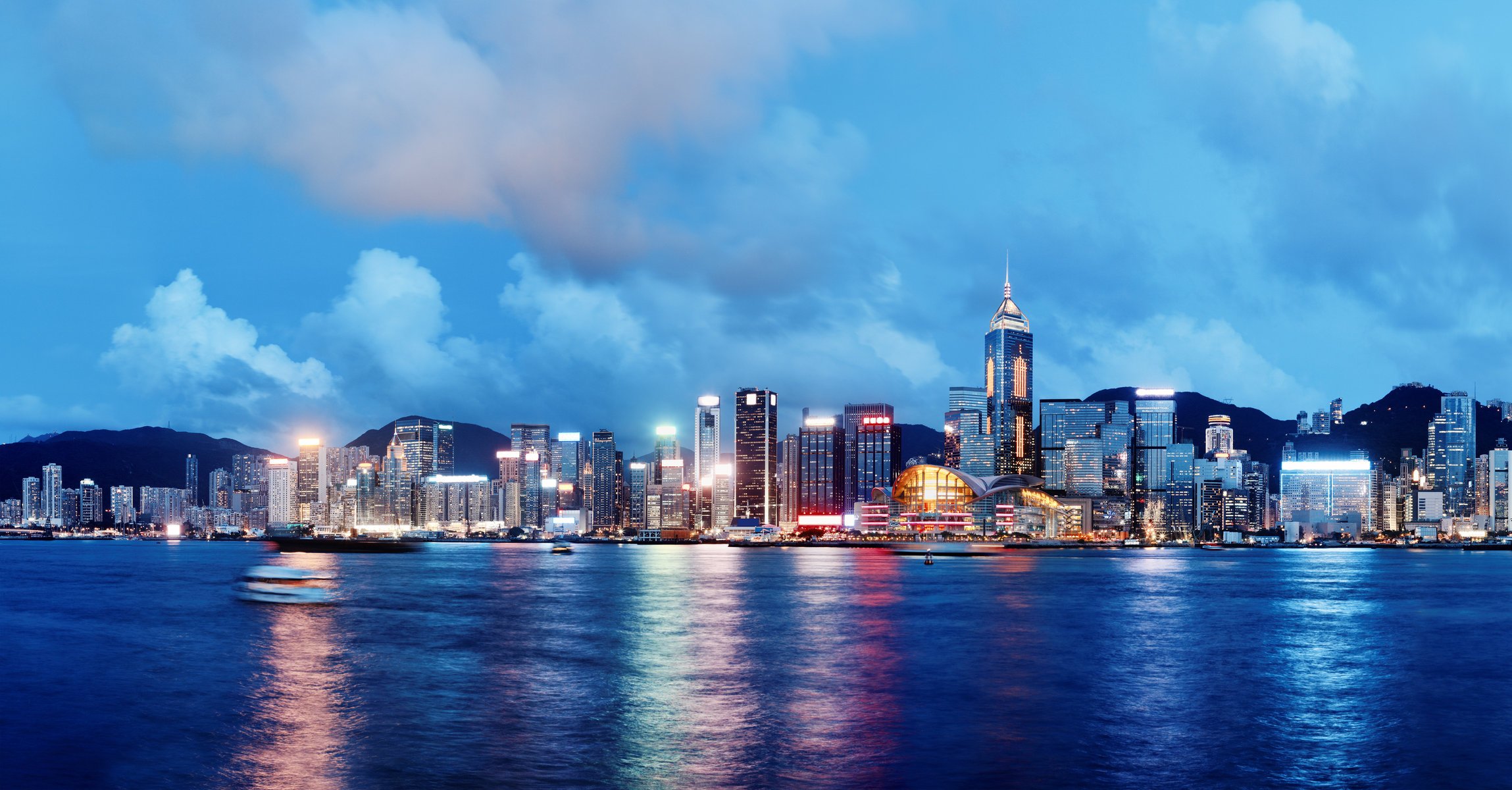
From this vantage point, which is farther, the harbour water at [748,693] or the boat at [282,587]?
the boat at [282,587]

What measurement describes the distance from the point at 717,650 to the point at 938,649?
36.2 feet

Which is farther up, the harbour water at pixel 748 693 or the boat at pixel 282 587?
the harbour water at pixel 748 693

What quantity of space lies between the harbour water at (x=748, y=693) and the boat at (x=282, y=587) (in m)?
5.16

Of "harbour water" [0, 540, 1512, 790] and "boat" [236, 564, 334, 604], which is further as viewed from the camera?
"boat" [236, 564, 334, 604]

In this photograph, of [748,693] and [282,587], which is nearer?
[748,693]

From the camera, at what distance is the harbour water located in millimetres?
29703

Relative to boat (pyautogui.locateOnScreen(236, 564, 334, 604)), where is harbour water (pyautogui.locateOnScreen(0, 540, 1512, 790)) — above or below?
above

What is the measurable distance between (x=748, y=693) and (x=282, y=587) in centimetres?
6767

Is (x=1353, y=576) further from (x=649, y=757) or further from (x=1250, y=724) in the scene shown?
(x=649, y=757)

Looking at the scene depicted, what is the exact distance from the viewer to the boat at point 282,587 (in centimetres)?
8806

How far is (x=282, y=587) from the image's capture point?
96312mm

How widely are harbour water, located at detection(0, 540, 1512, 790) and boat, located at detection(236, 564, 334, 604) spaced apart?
516 centimetres

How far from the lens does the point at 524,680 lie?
4469cm

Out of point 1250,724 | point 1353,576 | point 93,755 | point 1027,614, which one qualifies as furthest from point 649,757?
point 1353,576
